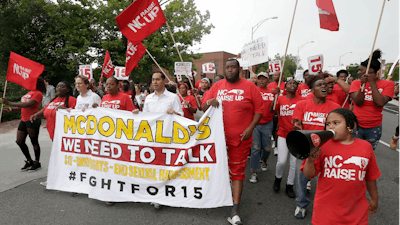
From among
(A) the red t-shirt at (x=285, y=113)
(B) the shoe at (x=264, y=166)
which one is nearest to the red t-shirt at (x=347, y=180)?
(A) the red t-shirt at (x=285, y=113)

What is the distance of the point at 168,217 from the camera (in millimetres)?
2953

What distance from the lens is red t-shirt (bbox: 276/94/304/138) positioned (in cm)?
374

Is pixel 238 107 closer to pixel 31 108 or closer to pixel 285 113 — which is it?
pixel 285 113

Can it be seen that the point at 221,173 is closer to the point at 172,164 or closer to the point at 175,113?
the point at 172,164

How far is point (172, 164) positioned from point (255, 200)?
143cm

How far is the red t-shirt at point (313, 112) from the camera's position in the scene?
9.16ft

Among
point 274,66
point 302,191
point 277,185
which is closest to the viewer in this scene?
point 302,191

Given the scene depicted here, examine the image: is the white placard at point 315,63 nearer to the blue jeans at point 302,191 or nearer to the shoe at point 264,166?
the shoe at point 264,166

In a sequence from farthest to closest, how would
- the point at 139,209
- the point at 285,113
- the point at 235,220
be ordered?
the point at 285,113, the point at 139,209, the point at 235,220

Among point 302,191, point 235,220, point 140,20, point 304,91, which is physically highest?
point 140,20

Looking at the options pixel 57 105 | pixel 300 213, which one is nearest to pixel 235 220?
pixel 300 213

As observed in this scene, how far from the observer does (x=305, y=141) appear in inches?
50.9

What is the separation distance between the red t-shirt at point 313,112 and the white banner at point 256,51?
10.8 ft

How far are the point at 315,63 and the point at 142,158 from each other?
601 cm
